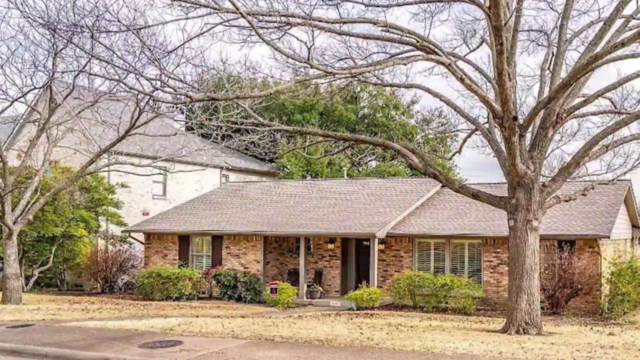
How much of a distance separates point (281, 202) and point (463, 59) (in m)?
11.0

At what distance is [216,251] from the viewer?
2316cm

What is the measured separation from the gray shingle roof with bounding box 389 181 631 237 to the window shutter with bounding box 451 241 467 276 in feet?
2.11

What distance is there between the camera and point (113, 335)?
40.3ft

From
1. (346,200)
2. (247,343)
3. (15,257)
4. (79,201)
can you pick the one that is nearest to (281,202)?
(346,200)

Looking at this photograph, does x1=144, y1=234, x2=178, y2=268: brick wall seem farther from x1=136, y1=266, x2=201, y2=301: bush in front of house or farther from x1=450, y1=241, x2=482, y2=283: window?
x1=450, y1=241, x2=482, y2=283: window

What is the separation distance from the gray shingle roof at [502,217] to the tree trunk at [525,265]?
18.7ft

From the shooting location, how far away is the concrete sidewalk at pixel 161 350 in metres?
10.3

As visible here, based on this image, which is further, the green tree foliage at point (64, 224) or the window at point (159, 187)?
the window at point (159, 187)

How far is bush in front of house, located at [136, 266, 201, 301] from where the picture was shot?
21.4 meters

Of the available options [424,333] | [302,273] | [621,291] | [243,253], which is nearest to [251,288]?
[243,253]

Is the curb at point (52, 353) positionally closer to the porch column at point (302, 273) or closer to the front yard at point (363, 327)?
the front yard at point (363, 327)

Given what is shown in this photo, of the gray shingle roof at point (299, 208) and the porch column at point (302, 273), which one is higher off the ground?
the gray shingle roof at point (299, 208)

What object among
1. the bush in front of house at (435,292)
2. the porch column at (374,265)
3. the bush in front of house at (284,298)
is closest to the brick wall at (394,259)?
the porch column at (374,265)

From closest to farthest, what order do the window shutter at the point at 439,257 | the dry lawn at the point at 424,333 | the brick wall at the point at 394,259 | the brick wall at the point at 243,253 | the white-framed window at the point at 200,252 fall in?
the dry lawn at the point at 424,333 → the window shutter at the point at 439,257 → the brick wall at the point at 394,259 → the brick wall at the point at 243,253 → the white-framed window at the point at 200,252
